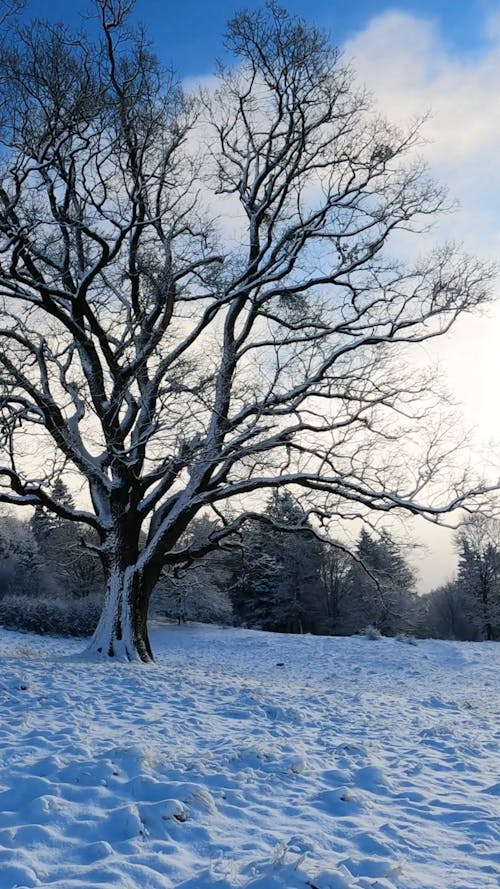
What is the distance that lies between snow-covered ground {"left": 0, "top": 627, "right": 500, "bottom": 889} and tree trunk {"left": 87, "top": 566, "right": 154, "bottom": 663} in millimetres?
2493

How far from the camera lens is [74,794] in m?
3.98

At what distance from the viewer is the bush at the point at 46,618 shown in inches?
1106

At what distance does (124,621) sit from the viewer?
38.5 ft

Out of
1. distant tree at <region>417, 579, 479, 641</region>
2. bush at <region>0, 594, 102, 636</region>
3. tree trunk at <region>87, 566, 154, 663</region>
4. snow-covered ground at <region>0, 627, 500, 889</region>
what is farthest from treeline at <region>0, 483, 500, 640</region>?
snow-covered ground at <region>0, 627, 500, 889</region>

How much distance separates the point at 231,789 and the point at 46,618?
86.3 ft

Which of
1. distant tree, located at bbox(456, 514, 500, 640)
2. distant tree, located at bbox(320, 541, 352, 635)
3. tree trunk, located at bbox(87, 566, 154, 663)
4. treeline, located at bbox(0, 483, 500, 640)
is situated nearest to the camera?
tree trunk, located at bbox(87, 566, 154, 663)

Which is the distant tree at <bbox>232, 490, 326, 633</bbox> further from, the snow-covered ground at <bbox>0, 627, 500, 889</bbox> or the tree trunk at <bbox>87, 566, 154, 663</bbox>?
the snow-covered ground at <bbox>0, 627, 500, 889</bbox>

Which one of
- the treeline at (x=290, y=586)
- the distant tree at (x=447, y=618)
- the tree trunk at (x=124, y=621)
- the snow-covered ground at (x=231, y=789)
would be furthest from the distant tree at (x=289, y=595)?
the snow-covered ground at (x=231, y=789)

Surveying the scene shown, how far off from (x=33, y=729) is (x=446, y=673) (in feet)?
51.9

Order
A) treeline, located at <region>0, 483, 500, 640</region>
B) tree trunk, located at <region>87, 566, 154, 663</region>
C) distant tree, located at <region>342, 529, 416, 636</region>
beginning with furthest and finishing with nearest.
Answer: distant tree, located at <region>342, 529, 416, 636</region> < treeline, located at <region>0, 483, 500, 640</region> < tree trunk, located at <region>87, 566, 154, 663</region>

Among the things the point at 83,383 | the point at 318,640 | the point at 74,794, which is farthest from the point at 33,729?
the point at 318,640

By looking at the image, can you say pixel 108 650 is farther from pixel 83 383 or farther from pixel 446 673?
pixel 446 673

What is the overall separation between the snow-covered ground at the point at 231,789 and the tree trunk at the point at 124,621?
2.49m

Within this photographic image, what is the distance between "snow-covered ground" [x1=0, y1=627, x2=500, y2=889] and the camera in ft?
10.3
